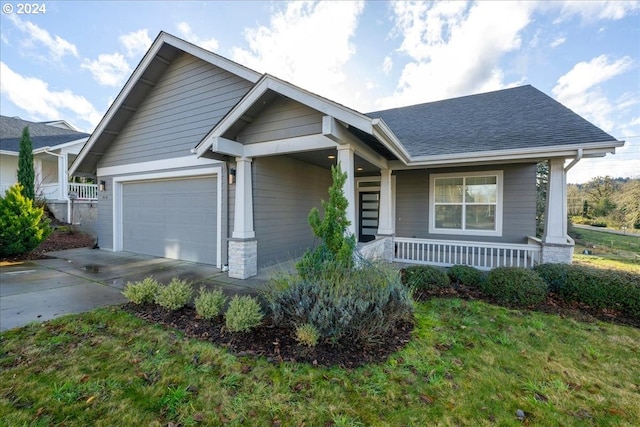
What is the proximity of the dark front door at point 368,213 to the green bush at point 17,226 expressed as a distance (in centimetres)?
1062

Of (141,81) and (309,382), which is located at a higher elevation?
(141,81)

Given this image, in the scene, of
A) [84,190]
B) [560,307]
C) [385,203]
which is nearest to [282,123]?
[385,203]

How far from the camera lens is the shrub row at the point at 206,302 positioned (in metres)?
3.62

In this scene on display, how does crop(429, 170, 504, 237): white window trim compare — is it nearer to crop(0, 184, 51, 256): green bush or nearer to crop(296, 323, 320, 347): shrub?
crop(296, 323, 320, 347): shrub

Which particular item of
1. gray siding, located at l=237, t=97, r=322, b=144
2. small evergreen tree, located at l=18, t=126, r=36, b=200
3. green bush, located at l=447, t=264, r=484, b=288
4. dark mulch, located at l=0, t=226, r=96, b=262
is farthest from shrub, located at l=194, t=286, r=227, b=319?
small evergreen tree, located at l=18, t=126, r=36, b=200

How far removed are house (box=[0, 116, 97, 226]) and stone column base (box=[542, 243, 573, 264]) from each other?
1899cm

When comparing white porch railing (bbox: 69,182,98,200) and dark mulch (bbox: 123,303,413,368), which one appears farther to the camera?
white porch railing (bbox: 69,182,98,200)

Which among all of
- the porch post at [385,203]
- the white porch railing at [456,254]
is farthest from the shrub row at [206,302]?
the white porch railing at [456,254]

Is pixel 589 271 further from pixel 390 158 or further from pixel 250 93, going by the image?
pixel 250 93

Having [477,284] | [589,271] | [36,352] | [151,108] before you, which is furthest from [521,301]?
[151,108]

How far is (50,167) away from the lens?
56.5ft

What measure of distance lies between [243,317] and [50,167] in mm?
21465

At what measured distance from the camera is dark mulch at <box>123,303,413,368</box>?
10.4 ft

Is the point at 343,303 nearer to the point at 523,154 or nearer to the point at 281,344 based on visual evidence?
the point at 281,344
